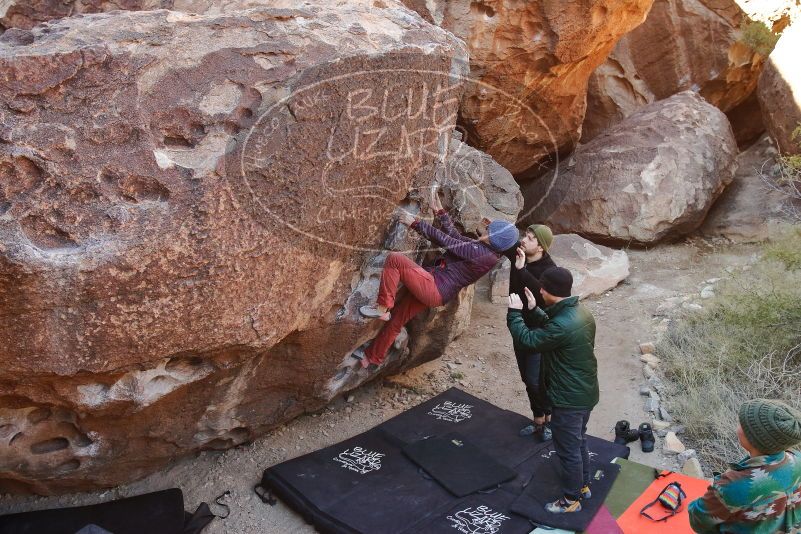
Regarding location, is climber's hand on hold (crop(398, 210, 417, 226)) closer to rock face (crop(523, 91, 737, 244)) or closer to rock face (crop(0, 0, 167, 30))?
rock face (crop(0, 0, 167, 30))

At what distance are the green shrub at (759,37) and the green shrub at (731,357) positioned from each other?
4237 millimetres

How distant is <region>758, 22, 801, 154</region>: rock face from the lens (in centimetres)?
727

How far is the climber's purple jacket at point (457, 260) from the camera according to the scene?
391 centimetres

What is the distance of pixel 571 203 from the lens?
7.64 meters

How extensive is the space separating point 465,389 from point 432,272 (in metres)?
1.26

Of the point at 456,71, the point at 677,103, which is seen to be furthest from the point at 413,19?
the point at 677,103

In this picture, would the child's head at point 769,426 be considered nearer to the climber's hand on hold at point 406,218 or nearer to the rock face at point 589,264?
the climber's hand on hold at point 406,218

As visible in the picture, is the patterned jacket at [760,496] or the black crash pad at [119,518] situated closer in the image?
the patterned jacket at [760,496]

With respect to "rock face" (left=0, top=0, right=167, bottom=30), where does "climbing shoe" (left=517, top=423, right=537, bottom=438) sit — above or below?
below

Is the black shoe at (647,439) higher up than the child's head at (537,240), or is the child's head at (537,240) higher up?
the child's head at (537,240)

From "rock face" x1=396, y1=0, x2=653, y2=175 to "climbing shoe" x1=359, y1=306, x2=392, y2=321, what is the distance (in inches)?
131

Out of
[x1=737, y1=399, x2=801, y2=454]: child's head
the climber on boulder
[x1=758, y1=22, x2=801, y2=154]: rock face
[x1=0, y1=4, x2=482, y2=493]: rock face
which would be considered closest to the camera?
[x1=737, y1=399, x2=801, y2=454]: child's head

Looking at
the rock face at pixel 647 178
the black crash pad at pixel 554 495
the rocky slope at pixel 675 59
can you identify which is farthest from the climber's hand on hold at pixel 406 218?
the rocky slope at pixel 675 59

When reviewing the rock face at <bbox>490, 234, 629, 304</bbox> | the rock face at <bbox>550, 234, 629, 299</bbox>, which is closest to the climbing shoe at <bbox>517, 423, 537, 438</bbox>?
the rock face at <bbox>490, 234, 629, 304</bbox>
